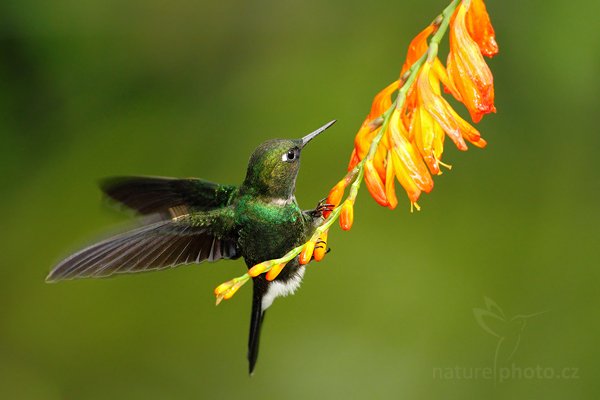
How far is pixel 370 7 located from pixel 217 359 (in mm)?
1784

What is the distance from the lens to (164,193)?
7.93 feet

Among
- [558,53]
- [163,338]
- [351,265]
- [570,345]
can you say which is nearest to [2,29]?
[163,338]

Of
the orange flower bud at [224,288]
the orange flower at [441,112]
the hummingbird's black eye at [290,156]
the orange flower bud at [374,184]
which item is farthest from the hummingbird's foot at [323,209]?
the orange flower bud at [224,288]

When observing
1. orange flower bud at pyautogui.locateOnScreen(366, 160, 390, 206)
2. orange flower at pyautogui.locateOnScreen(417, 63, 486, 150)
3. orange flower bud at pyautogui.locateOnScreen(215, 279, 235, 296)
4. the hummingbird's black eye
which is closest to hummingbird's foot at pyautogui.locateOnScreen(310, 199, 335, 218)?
the hummingbird's black eye

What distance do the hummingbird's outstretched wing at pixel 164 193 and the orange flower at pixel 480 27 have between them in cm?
86

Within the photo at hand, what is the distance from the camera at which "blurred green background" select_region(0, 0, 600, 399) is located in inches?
136

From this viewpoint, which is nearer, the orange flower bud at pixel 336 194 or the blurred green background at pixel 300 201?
the orange flower bud at pixel 336 194

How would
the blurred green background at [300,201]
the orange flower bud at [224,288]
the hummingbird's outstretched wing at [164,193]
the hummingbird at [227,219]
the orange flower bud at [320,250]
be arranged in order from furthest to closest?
the blurred green background at [300,201] < the hummingbird's outstretched wing at [164,193] < the hummingbird at [227,219] < the orange flower bud at [320,250] < the orange flower bud at [224,288]

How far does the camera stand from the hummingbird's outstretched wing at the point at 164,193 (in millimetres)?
2330

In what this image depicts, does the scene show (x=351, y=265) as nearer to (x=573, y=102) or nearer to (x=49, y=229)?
(x=573, y=102)

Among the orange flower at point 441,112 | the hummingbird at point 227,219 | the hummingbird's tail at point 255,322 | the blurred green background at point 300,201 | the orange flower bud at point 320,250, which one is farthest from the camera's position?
the blurred green background at point 300,201

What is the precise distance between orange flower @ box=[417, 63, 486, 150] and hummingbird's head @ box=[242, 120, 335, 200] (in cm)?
39

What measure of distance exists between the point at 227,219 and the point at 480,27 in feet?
2.92

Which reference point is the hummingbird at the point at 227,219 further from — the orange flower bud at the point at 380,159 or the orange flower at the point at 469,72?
the orange flower at the point at 469,72
